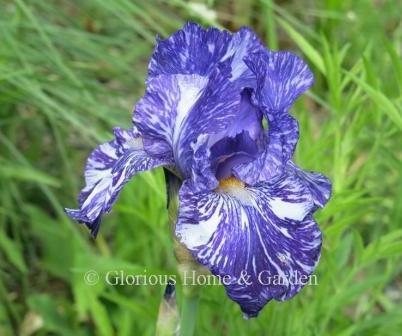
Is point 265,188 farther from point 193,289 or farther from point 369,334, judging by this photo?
point 369,334

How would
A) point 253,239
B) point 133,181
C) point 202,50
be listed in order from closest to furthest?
point 253,239, point 202,50, point 133,181

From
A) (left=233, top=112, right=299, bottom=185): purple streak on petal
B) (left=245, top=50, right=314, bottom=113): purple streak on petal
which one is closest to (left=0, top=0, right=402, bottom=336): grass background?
(left=245, top=50, right=314, bottom=113): purple streak on petal

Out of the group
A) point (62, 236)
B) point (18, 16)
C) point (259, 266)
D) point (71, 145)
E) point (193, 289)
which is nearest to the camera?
point (259, 266)

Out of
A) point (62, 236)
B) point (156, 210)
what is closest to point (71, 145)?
point (62, 236)

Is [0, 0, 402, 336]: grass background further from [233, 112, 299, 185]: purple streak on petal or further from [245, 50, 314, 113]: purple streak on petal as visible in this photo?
[233, 112, 299, 185]: purple streak on petal

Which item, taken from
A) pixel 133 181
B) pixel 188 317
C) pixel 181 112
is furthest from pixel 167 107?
Answer: pixel 133 181

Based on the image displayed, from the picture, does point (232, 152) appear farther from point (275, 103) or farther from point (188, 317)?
point (188, 317)

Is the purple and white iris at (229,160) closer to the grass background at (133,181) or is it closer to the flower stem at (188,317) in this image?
the flower stem at (188,317)
